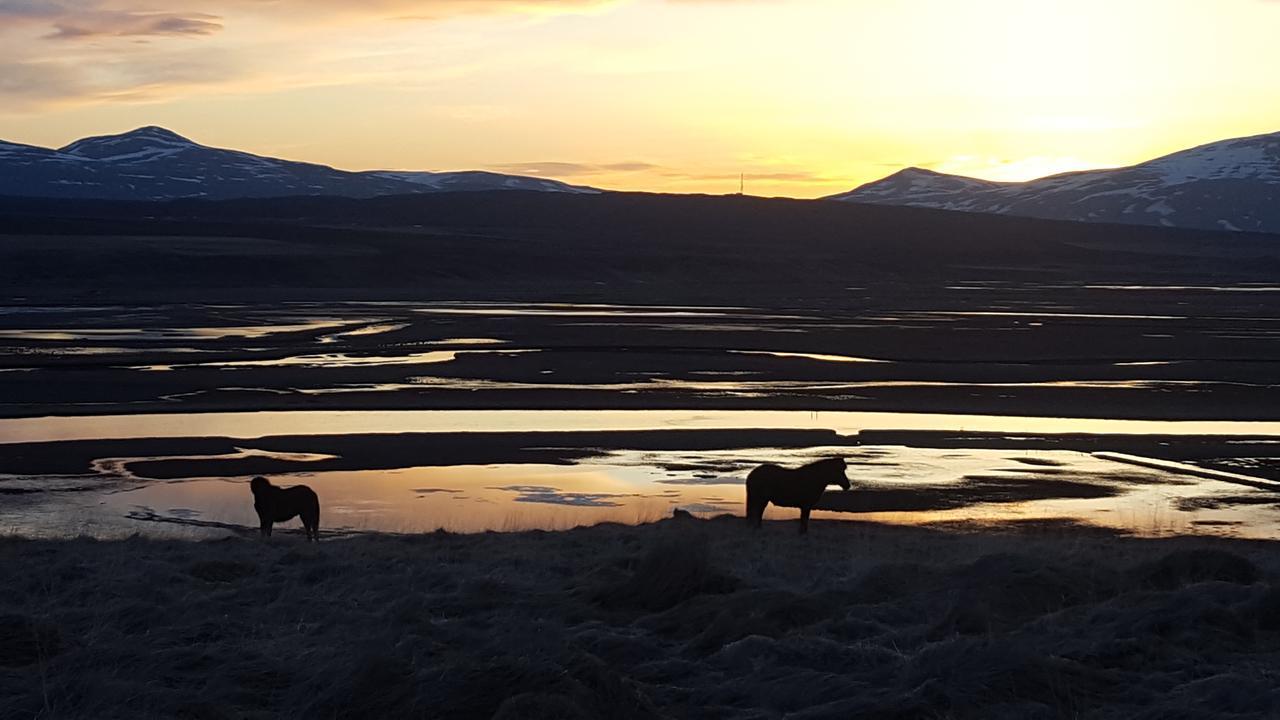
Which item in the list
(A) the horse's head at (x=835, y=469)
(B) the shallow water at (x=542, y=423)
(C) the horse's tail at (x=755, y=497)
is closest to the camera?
(C) the horse's tail at (x=755, y=497)

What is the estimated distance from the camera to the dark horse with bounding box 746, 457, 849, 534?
2028cm

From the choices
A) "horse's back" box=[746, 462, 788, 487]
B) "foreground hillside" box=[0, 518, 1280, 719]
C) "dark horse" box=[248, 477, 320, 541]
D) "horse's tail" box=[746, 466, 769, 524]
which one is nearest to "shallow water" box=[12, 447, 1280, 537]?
"dark horse" box=[248, 477, 320, 541]

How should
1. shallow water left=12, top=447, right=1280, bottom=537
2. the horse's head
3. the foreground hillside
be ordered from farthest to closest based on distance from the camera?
shallow water left=12, top=447, right=1280, bottom=537 → the horse's head → the foreground hillside

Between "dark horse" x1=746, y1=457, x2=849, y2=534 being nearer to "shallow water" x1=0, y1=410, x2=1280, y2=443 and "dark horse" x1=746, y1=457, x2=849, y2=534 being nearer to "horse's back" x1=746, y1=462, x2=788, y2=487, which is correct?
"horse's back" x1=746, y1=462, x2=788, y2=487

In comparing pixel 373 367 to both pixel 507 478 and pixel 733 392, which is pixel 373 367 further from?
pixel 507 478

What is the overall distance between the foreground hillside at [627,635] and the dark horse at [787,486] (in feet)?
14.1

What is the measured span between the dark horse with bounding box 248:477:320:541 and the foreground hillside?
367 cm

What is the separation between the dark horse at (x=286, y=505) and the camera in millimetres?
19641

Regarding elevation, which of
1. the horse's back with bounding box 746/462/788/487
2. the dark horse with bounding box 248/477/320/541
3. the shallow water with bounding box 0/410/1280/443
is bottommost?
the shallow water with bounding box 0/410/1280/443

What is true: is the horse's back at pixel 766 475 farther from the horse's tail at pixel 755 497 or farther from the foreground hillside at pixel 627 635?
the foreground hillside at pixel 627 635

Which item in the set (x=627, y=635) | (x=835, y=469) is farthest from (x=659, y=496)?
(x=627, y=635)

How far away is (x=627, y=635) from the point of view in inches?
427

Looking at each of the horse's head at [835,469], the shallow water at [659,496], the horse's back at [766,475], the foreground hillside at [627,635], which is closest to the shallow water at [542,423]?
the shallow water at [659,496]

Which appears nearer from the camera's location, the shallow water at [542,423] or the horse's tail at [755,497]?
the horse's tail at [755,497]
